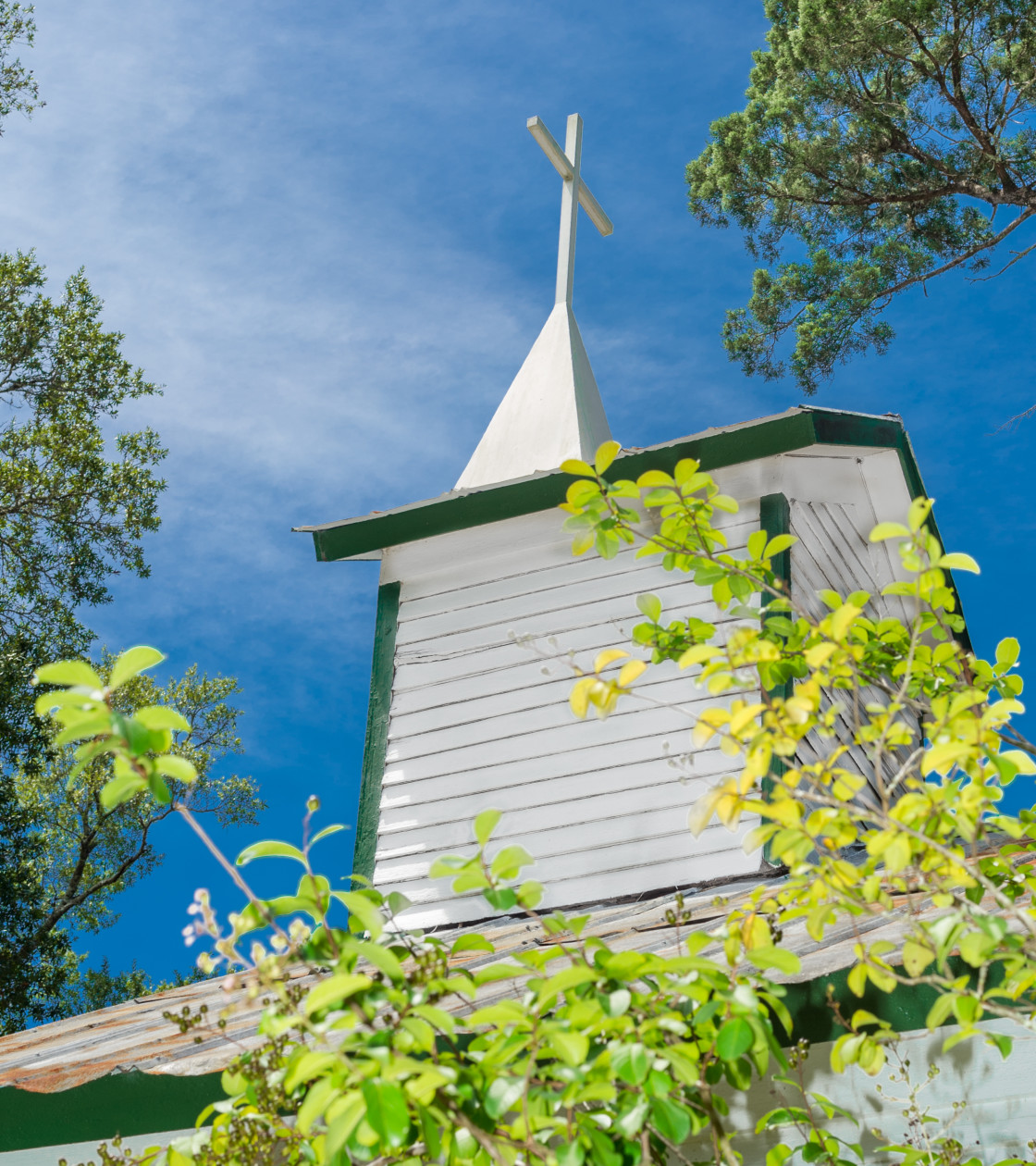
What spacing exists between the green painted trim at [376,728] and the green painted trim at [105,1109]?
2806 millimetres

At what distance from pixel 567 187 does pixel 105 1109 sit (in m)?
8.71

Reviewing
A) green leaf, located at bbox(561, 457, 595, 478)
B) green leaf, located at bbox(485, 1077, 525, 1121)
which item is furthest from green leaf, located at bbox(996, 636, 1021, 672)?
green leaf, located at bbox(485, 1077, 525, 1121)

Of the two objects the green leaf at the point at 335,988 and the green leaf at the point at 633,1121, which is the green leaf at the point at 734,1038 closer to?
the green leaf at the point at 633,1121

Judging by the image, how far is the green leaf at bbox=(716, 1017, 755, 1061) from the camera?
88.9 inches

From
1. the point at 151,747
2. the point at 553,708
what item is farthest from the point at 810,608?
the point at 151,747

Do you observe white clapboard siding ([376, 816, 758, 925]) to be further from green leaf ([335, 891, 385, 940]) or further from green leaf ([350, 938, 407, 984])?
green leaf ([350, 938, 407, 984])

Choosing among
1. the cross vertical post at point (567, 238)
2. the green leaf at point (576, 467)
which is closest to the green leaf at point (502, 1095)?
the green leaf at point (576, 467)

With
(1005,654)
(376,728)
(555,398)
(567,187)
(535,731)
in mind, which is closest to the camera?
(1005,654)

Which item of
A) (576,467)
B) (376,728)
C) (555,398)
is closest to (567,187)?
(555,398)

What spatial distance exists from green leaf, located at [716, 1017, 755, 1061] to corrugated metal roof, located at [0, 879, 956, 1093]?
44 centimetres

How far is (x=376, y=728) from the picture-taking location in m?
6.99

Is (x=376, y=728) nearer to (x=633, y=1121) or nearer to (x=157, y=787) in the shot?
(x=633, y=1121)

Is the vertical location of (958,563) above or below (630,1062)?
above

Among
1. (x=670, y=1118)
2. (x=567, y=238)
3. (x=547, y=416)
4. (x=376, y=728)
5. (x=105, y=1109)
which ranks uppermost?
(x=567, y=238)
